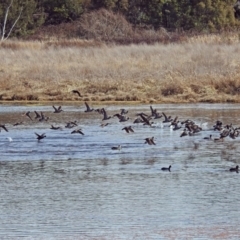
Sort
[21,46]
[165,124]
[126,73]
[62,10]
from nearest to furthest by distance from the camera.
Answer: [165,124] → [126,73] → [21,46] → [62,10]

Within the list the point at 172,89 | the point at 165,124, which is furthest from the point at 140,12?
the point at 165,124

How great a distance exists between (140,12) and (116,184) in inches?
1751

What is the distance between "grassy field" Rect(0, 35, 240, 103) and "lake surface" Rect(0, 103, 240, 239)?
24.0 ft

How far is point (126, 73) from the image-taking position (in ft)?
102

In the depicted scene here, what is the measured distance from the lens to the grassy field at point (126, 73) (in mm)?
28703

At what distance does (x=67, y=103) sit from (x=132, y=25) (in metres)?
27.7

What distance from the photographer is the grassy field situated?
94.2 feet

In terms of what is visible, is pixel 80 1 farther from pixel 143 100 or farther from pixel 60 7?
pixel 143 100

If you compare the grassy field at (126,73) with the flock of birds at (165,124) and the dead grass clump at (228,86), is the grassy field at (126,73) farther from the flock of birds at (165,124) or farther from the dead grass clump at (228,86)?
the flock of birds at (165,124)

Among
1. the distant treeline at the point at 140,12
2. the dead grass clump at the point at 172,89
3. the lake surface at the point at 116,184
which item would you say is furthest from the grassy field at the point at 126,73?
the distant treeline at the point at 140,12

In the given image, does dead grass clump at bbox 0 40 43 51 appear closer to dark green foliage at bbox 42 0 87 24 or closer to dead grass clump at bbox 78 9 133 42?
dead grass clump at bbox 78 9 133 42

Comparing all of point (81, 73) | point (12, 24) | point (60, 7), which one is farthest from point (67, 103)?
point (60, 7)

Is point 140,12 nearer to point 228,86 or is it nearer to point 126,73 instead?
point 126,73

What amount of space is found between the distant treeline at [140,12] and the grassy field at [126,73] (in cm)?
1537
